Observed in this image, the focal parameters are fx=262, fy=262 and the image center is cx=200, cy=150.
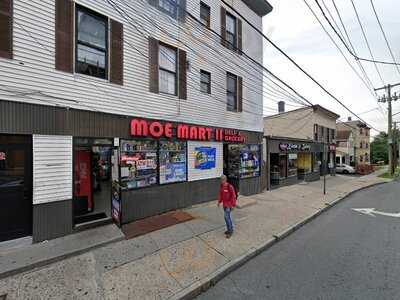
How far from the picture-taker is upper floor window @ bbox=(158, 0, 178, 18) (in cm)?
911

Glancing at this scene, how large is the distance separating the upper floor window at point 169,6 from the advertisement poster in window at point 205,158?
16.6 feet

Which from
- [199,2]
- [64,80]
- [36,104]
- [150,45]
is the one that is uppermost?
[199,2]

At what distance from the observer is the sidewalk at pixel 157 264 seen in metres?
4.23

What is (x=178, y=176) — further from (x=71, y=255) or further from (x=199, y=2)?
(x=199, y=2)

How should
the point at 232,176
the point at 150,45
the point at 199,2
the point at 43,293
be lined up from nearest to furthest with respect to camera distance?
1. the point at 43,293
2. the point at 150,45
3. the point at 199,2
4. the point at 232,176

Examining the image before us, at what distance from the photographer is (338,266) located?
5289 millimetres

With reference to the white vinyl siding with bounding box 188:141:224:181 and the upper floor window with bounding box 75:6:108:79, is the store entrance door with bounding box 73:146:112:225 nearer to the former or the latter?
the upper floor window with bounding box 75:6:108:79

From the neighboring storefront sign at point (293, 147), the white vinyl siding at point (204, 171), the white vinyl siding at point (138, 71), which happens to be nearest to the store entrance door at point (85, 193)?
the white vinyl siding at point (138, 71)

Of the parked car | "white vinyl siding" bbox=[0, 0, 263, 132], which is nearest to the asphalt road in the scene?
"white vinyl siding" bbox=[0, 0, 263, 132]

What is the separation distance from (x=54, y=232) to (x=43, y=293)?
2.35 meters

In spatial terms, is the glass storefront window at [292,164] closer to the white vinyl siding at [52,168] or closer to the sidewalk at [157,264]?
the sidewalk at [157,264]

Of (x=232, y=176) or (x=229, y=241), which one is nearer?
(x=229, y=241)

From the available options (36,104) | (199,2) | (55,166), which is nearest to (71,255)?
(55,166)

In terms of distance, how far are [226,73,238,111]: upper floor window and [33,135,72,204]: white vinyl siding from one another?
7618mm
